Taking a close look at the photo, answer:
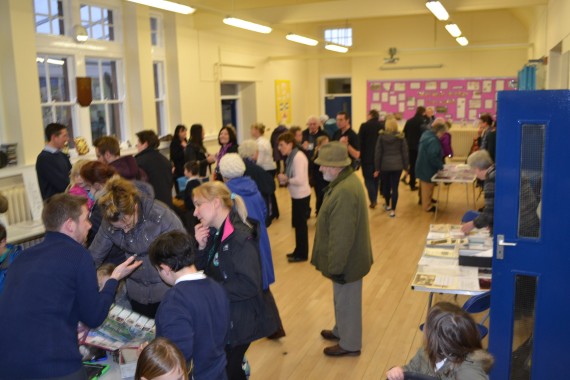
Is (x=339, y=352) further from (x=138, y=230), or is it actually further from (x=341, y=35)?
(x=341, y=35)

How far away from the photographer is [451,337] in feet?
7.11

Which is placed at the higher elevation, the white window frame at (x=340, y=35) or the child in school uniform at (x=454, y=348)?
the white window frame at (x=340, y=35)

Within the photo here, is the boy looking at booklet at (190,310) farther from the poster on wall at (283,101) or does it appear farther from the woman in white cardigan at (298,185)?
the poster on wall at (283,101)

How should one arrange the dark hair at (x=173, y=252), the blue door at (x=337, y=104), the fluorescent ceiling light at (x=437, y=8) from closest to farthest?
the dark hair at (x=173, y=252), the fluorescent ceiling light at (x=437, y=8), the blue door at (x=337, y=104)

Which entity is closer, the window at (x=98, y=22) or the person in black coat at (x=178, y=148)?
the window at (x=98, y=22)

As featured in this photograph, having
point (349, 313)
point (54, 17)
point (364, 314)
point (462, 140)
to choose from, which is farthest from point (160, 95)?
point (462, 140)

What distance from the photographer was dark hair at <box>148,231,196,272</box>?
2.26 m

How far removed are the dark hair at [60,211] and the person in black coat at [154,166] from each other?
3.07 metres

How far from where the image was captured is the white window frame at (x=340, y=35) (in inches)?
599

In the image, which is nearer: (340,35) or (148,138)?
(148,138)

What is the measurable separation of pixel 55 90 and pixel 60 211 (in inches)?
225

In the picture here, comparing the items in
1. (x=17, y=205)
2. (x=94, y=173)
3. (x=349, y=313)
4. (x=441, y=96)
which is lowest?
(x=349, y=313)

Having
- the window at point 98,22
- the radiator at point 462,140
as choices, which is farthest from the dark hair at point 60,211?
the radiator at point 462,140

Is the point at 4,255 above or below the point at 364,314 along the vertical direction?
above
